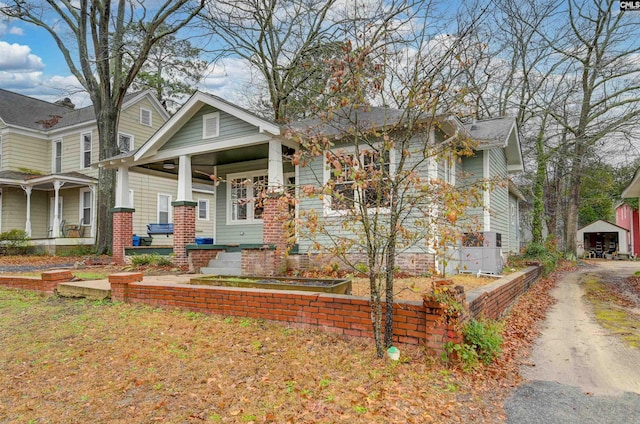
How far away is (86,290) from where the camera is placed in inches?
261

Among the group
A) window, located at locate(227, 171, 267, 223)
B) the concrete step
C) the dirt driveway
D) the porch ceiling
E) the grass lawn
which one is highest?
the porch ceiling

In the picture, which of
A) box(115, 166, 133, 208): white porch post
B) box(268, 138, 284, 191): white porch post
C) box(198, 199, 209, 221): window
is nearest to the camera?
box(268, 138, 284, 191): white porch post

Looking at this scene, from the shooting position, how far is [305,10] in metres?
17.3

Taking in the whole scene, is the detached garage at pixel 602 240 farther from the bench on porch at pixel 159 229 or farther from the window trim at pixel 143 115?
the window trim at pixel 143 115

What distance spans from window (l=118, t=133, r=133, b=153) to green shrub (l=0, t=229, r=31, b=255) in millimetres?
5861

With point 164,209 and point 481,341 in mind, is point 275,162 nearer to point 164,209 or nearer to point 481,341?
point 481,341

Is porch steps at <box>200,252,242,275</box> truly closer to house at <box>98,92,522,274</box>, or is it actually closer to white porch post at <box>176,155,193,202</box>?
house at <box>98,92,522,274</box>

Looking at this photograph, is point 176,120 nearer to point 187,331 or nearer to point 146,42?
point 146,42

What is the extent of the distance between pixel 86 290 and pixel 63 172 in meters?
16.6

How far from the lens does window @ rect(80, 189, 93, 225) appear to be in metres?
19.0

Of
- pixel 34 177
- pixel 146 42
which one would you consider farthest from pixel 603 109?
pixel 34 177

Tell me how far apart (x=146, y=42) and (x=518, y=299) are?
1551cm

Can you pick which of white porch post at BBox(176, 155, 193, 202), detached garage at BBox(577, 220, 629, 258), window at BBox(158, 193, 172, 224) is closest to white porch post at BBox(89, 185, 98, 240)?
window at BBox(158, 193, 172, 224)

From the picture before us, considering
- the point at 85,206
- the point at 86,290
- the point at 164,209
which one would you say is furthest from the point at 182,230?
the point at 85,206
